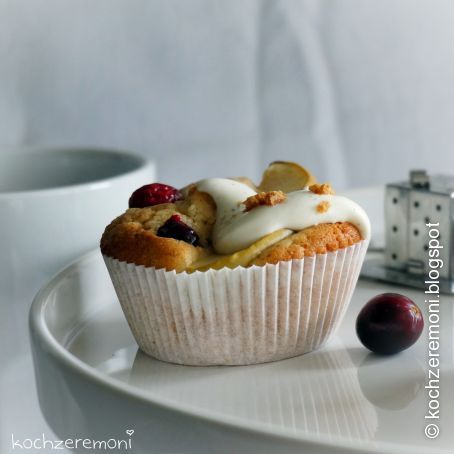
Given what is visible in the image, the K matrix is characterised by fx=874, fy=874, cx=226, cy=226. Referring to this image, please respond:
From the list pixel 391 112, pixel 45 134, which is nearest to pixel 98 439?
pixel 45 134

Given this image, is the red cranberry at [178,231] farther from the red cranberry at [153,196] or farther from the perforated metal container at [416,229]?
the perforated metal container at [416,229]

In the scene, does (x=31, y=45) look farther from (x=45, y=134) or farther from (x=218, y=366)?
(x=218, y=366)

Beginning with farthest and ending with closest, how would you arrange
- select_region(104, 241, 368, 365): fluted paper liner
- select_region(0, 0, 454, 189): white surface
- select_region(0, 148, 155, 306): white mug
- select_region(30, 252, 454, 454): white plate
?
select_region(0, 0, 454, 189): white surface < select_region(0, 148, 155, 306): white mug < select_region(104, 241, 368, 365): fluted paper liner < select_region(30, 252, 454, 454): white plate

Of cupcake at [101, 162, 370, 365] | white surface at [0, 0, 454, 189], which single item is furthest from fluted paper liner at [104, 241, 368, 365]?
white surface at [0, 0, 454, 189]

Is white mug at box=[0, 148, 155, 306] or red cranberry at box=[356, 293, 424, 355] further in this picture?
white mug at box=[0, 148, 155, 306]

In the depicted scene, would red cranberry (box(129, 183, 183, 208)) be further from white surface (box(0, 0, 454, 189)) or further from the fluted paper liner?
white surface (box(0, 0, 454, 189))
